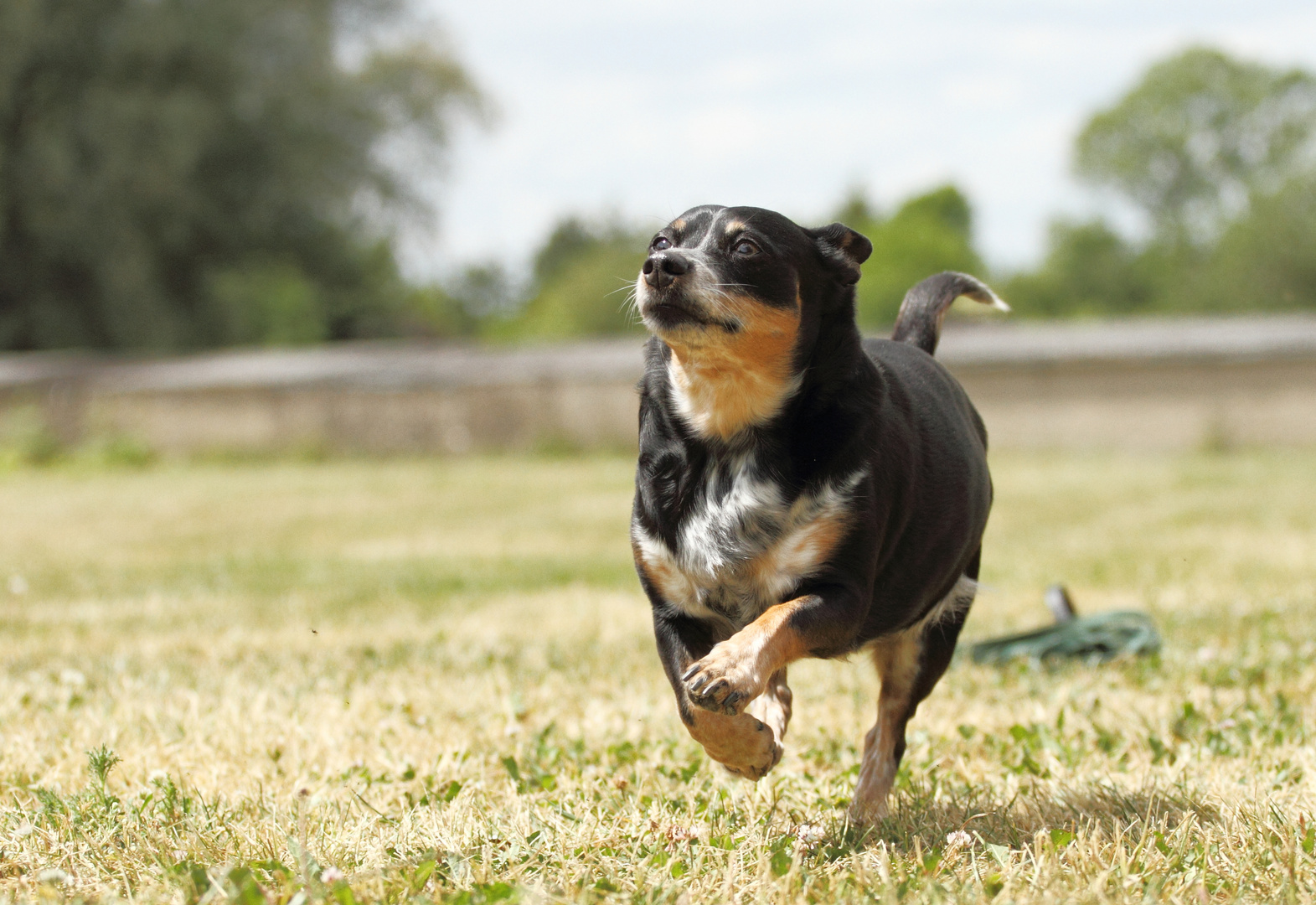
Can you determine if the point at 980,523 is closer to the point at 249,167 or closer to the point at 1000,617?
the point at 1000,617

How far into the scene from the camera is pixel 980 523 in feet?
11.2

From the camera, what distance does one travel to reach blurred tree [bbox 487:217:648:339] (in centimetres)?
4281

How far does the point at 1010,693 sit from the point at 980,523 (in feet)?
4.60

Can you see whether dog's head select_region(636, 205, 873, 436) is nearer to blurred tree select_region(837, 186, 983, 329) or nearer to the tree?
blurred tree select_region(837, 186, 983, 329)

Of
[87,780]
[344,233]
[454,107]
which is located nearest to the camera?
[87,780]

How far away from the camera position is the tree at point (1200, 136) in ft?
184

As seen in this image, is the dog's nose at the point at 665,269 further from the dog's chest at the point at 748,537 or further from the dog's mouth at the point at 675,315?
the dog's chest at the point at 748,537

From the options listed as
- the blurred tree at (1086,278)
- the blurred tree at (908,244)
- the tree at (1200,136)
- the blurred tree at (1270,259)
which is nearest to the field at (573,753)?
the blurred tree at (908,244)

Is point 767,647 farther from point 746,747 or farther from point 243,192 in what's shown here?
point 243,192

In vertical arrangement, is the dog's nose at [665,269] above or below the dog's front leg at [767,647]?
above

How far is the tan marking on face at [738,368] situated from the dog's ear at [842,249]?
246 mm

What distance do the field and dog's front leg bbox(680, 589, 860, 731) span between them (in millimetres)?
375

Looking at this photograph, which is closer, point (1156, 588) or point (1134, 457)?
point (1156, 588)

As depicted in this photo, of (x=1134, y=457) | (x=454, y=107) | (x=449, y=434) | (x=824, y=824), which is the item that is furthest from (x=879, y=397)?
(x=454, y=107)
